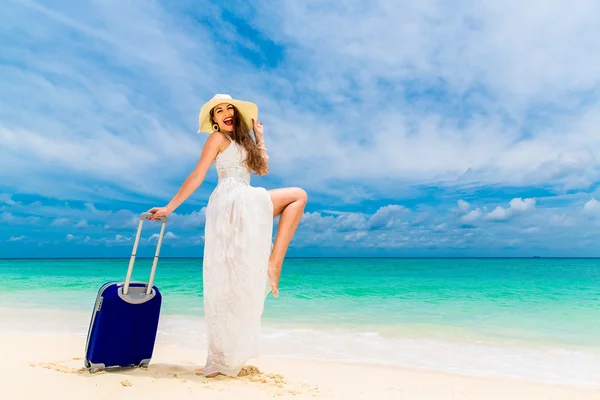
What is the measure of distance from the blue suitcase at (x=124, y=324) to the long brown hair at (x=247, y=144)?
705 mm

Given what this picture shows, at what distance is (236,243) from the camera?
3.24 metres

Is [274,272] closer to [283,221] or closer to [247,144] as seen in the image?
[283,221]

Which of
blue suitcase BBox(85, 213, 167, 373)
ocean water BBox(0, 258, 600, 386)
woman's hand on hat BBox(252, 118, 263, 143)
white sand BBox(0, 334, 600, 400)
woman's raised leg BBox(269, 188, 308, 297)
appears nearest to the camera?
white sand BBox(0, 334, 600, 400)

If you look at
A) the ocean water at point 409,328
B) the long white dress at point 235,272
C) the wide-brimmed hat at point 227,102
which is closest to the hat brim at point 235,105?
the wide-brimmed hat at point 227,102

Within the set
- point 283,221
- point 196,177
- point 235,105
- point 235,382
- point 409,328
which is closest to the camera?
point 235,382

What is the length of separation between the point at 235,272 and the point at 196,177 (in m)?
0.69

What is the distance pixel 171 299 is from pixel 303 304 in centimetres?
286

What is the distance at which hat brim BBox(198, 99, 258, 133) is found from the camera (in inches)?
136

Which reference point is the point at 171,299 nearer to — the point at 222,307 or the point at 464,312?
the point at 464,312

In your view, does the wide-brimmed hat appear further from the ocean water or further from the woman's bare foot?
the ocean water

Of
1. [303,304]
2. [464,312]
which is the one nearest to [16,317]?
[303,304]

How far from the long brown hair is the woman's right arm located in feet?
0.49

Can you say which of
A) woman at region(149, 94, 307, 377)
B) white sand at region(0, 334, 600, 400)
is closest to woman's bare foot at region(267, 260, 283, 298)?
woman at region(149, 94, 307, 377)

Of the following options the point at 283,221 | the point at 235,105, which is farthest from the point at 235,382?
the point at 235,105
